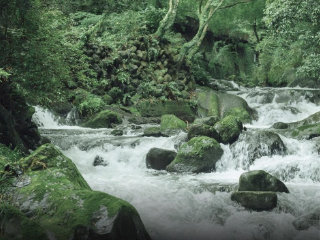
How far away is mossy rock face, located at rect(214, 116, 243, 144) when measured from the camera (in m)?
11.9

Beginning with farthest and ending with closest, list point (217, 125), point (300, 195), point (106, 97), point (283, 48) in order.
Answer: point (106, 97)
point (283, 48)
point (217, 125)
point (300, 195)

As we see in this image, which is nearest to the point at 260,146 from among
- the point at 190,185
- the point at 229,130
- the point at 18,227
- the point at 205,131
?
the point at 229,130

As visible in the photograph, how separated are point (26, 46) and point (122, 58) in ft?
41.5

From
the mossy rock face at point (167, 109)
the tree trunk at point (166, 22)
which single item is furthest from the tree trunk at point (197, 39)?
the mossy rock face at point (167, 109)

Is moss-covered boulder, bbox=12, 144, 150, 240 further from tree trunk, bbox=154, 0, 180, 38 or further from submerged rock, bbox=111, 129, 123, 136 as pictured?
tree trunk, bbox=154, 0, 180, 38

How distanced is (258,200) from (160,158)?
14.2 feet

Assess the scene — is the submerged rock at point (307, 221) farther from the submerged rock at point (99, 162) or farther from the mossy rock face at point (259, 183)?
the submerged rock at point (99, 162)

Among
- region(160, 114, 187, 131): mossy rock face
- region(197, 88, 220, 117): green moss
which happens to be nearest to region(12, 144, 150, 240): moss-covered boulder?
region(160, 114, 187, 131): mossy rock face

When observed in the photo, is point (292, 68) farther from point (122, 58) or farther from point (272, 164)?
point (272, 164)

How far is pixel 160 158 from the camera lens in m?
10.8

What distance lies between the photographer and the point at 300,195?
800cm

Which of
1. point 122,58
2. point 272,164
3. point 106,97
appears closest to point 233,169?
point 272,164

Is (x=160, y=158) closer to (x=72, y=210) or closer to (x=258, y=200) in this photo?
(x=258, y=200)

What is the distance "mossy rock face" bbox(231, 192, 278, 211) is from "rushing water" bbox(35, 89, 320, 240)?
12cm
